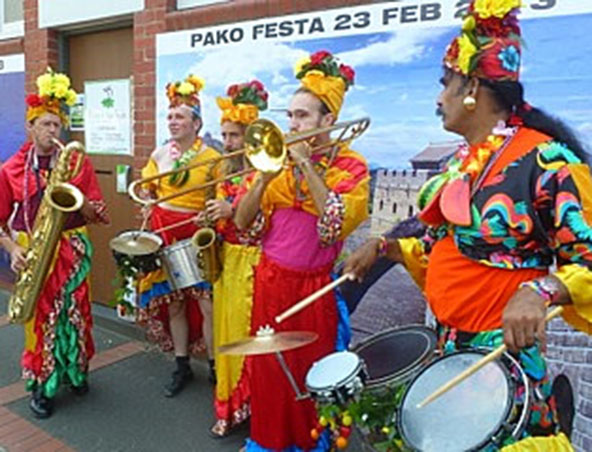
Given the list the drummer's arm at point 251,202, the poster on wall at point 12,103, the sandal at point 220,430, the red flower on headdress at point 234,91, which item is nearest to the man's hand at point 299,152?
the drummer's arm at point 251,202

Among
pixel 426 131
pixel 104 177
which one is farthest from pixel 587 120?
pixel 104 177

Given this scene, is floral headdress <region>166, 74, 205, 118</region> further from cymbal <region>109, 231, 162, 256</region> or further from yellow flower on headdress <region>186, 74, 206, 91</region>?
cymbal <region>109, 231, 162, 256</region>

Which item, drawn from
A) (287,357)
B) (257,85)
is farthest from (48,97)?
(287,357)

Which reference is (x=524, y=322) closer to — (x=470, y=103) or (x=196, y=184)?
(x=470, y=103)

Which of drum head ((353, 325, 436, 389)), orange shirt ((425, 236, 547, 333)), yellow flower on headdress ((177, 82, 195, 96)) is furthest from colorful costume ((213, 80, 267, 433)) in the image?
orange shirt ((425, 236, 547, 333))

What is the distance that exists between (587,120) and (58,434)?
135 inches

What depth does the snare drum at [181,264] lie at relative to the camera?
3.65m

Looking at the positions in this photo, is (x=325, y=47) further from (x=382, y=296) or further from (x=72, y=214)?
(x=72, y=214)

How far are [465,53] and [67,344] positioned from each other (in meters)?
3.17

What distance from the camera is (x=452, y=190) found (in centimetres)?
194

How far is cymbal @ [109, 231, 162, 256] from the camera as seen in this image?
350 centimetres

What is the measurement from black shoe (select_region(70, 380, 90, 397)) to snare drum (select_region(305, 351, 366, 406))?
258cm

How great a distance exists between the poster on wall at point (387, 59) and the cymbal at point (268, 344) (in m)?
1.46

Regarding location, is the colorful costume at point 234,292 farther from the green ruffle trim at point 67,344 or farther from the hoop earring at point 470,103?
the hoop earring at point 470,103
